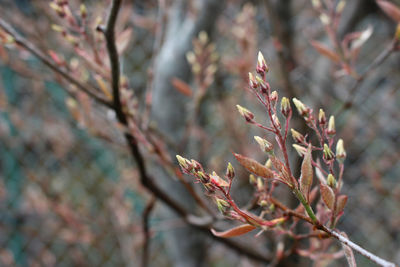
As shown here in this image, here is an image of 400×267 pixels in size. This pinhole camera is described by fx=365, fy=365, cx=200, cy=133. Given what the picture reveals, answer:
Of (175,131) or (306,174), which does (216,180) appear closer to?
(306,174)

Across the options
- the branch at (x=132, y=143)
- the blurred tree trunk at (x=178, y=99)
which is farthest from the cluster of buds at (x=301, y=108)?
the blurred tree trunk at (x=178, y=99)

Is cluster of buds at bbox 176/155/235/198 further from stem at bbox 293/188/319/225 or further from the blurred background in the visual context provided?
the blurred background

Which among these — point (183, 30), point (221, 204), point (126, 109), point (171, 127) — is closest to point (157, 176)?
point (171, 127)

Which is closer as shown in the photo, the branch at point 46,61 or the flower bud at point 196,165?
the flower bud at point 196,165

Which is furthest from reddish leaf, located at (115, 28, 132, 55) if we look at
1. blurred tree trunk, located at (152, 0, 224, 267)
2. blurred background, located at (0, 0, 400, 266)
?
blurred tree trunk, located at (152, 0, 224, 267)

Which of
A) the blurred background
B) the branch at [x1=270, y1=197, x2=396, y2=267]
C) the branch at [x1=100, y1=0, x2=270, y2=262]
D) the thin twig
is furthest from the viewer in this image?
the blurred background

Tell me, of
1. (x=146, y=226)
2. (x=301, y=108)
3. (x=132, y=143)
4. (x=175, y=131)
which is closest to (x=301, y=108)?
(x=301, y=108)

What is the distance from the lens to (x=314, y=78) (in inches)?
38.4

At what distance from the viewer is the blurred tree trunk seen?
94cm

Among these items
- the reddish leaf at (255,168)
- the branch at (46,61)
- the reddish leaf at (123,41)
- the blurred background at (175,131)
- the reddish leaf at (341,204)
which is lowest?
the blurred background at (175,131)

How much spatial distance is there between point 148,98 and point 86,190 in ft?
4.63

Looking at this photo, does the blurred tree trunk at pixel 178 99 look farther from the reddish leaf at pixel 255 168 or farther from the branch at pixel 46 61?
the reddish leaf at pixel 255 168

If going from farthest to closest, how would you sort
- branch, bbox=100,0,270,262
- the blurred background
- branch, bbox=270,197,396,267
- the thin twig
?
1. the blurred background
2. the thin twig
3. branch, bbox=100,0,270,262
4. branch, bbox=270,197,396,267

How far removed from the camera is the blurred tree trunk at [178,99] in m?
0.94
